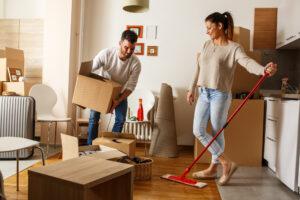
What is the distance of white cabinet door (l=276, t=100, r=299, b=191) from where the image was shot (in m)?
2.25

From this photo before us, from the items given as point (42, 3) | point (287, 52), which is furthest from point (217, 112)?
point (42, 3)

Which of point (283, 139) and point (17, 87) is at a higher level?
point (17, 87)

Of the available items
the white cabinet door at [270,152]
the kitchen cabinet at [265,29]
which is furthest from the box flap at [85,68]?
the kitchen cabinet at [265,29]

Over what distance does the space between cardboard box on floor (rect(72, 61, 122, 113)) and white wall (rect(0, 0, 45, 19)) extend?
213 centimetres

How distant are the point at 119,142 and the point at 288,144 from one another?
139 centimetres

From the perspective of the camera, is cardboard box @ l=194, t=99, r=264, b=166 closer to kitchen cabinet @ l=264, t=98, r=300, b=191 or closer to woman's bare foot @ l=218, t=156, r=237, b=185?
kitchen cabinet @ l=264, t=98, r=300, b=191

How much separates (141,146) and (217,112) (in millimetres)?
1842

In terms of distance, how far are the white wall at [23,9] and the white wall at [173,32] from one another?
68 centimetres

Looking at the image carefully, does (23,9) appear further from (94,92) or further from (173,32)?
(94,92)

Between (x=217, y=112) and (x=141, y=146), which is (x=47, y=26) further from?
(x=217, y=112)

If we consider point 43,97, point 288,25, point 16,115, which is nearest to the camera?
point 16,115

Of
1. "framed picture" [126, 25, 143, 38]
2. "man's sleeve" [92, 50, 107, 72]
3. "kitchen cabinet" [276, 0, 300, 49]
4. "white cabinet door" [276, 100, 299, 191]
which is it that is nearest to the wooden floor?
"white cabinet door" [276, 100, 299, 191]

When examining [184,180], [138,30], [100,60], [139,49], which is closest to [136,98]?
[139,49]

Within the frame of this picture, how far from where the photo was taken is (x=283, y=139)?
2.53 meters
